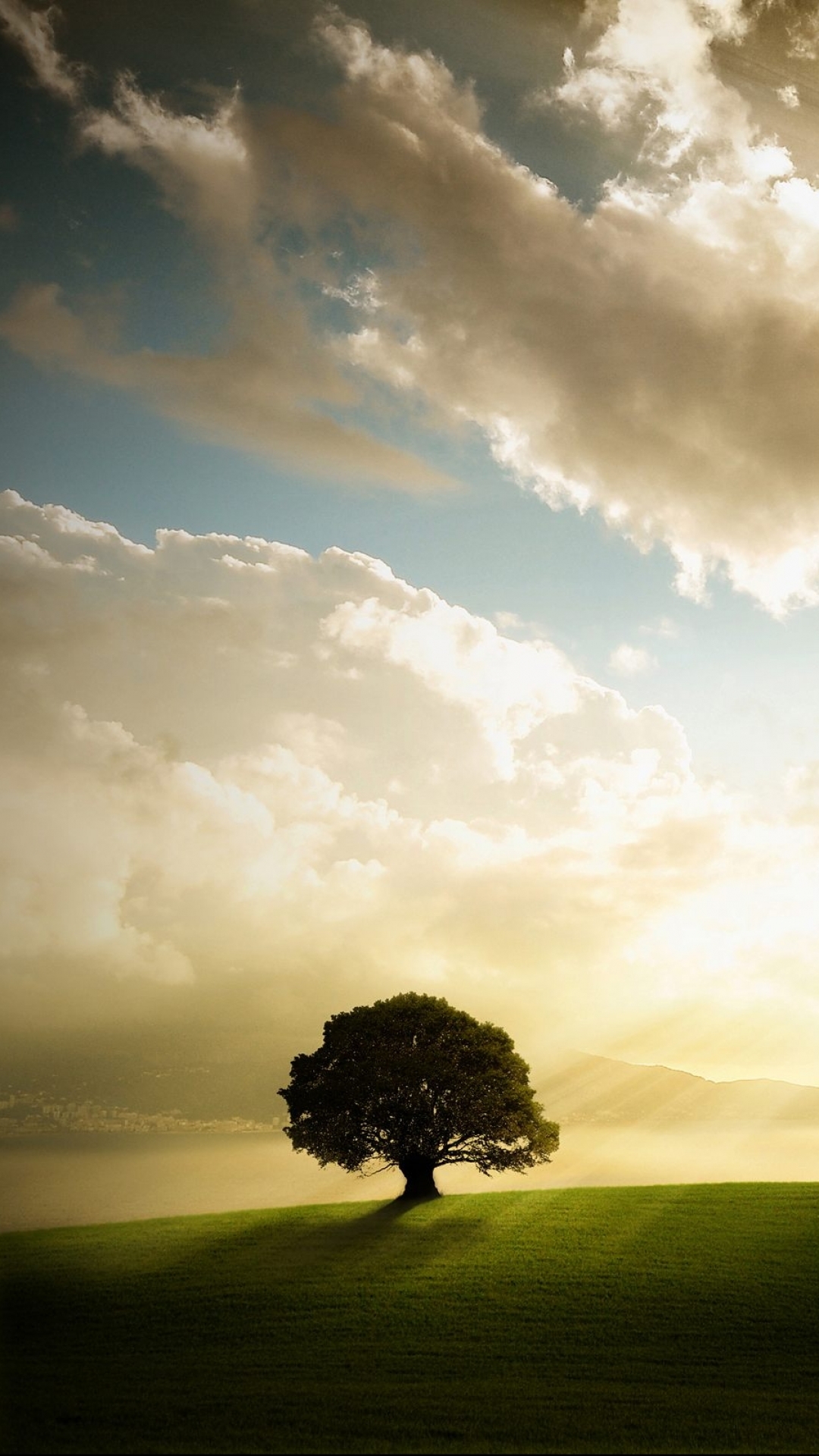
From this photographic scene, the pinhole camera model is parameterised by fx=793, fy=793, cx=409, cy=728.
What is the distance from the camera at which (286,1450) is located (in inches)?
603

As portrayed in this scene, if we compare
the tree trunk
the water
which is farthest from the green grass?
the water

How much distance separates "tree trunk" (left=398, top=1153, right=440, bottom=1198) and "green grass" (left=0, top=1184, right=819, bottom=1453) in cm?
235

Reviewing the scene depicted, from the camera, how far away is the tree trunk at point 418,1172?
127 ft

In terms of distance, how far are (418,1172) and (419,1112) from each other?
3036 mm

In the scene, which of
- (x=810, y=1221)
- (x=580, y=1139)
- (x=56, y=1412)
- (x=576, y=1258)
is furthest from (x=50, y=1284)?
(x=580, y=1139)

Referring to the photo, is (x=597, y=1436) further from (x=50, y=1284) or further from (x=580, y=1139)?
(x=580, y=1139)

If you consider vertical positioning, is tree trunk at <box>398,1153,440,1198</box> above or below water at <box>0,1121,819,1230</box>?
above

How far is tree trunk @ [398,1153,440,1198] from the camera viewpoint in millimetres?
38719

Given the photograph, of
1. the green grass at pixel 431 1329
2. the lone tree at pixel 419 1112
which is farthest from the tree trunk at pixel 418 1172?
the green grass at pixel 431 1329

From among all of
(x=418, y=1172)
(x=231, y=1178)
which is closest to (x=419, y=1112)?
(x=418, y=1172)

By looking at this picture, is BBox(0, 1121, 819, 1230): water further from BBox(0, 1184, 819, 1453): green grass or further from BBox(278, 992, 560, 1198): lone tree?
BBox(0, 1184, 819, 1453): green grass

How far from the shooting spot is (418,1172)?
3891 centimetres

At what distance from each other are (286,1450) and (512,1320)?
10.8 metres

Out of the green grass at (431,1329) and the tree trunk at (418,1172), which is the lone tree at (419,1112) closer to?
the tree trunk at (418,1172)
